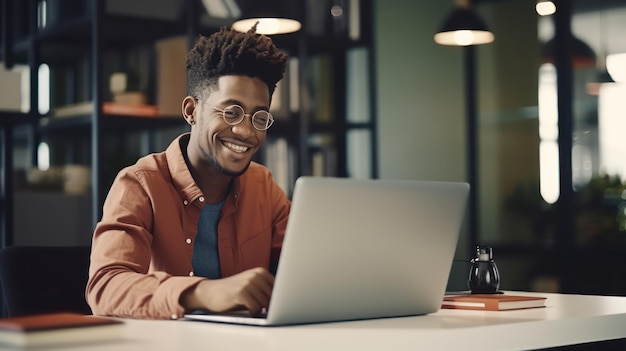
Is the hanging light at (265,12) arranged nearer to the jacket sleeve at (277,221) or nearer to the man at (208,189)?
the jacket sleeve at (277,221)

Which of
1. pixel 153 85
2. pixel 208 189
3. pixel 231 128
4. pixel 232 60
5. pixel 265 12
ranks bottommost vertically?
pixel 208 189

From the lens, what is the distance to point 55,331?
1.24m

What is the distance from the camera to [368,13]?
17.4ft

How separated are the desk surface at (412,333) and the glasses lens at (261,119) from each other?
609 mm

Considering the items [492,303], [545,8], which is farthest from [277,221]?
[545,8]

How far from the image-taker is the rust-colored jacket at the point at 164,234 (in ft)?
5.55

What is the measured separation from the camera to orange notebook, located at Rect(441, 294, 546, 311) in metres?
1.87

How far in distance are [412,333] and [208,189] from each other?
91 centimetres

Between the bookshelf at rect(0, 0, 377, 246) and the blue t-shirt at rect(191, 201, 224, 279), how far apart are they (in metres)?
1.82

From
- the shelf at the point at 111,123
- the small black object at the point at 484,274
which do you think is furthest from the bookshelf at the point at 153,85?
the small black object at the point at 484,274

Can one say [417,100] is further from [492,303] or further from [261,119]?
[492,303]

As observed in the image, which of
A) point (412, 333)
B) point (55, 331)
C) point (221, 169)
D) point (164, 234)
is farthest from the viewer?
point (221, 169)

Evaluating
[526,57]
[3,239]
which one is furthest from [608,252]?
[3,239]

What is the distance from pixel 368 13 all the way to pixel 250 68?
10.6ft
